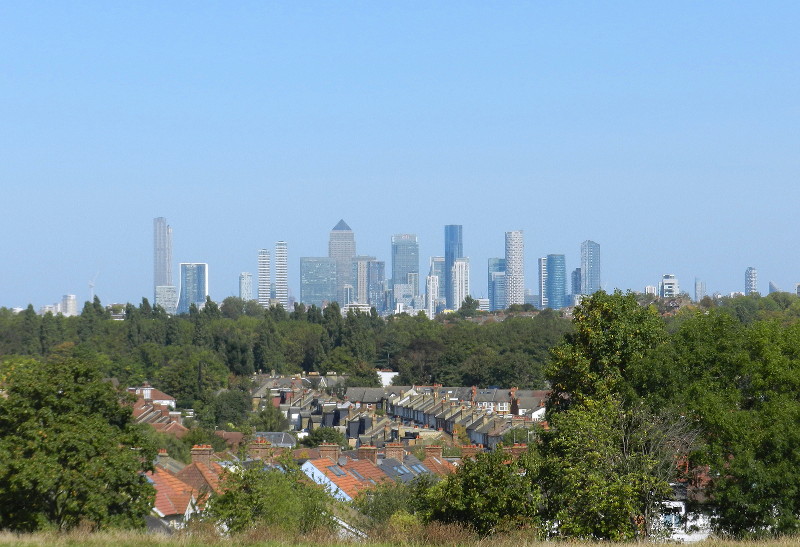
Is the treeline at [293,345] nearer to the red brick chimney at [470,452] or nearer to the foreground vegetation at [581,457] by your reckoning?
the red brick chimney at [470,452]

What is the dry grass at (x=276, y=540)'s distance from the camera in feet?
46.9

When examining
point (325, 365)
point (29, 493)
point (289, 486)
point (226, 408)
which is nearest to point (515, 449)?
point (289, 486)

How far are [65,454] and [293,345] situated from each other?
8604 centimetres

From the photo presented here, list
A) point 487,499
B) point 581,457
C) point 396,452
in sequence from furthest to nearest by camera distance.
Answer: point 396,452 → point 581,457 → point 487,499

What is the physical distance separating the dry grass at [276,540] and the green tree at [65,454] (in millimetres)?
1306

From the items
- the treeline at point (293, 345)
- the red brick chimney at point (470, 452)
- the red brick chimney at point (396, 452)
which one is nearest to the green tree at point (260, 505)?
the red brick chimney at point (470, 452)

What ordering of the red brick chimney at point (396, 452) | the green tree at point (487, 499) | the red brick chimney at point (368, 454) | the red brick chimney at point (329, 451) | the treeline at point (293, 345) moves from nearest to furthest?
the green tree at point (487, 499), the red brick chimney at point (329, 451), the red brick chimney at point (368, 454), the red brick chimney at point (396, 452), the treeline at point (293, 345)

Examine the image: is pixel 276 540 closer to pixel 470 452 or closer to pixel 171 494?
pixel 171 494

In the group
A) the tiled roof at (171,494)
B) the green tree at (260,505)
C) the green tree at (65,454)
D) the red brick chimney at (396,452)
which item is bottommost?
the red brick chimney at (396,452)

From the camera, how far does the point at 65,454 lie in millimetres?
16781

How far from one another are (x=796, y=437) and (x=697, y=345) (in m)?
2.42

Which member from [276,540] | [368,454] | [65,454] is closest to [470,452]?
[368,454]

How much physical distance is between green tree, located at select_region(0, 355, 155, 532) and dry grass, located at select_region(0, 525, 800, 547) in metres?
1.31

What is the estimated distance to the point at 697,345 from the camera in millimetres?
19297
